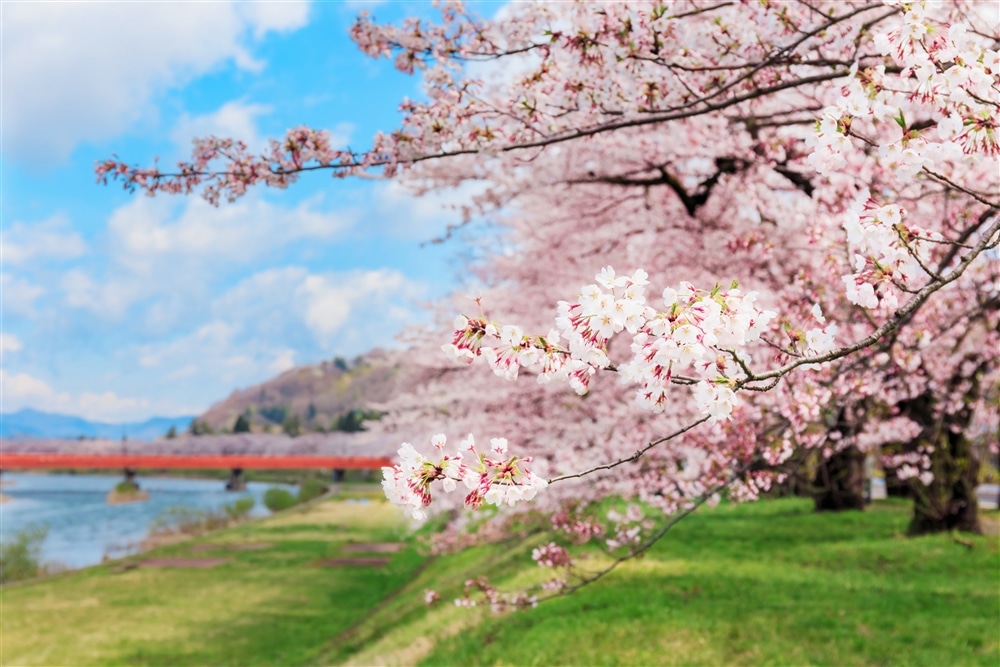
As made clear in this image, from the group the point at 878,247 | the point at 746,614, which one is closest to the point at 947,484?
the point at 746,614

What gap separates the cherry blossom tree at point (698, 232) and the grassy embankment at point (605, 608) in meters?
1.21

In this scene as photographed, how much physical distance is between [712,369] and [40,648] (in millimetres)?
13928

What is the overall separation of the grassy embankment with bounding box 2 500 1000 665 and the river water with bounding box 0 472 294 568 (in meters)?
7.87

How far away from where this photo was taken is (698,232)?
36.3 ft

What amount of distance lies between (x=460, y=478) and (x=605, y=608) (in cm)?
675

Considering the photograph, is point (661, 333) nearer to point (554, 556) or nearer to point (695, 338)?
point (695, 338)

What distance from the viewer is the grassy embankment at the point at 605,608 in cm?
736

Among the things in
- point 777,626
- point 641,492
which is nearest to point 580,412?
point 641,492

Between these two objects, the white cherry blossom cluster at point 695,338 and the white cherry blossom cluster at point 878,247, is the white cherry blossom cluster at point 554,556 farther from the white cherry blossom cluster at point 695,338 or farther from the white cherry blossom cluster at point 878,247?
the white cherry blossom cluster at point 695,338

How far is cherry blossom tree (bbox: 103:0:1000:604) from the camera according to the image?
2607 mm

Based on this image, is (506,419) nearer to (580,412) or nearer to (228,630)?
(580,412)

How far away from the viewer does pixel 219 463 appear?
50.9 meters

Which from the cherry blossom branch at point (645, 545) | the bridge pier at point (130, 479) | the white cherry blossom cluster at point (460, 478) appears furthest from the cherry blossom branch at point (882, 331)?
the bridge pier at point (130, 479)

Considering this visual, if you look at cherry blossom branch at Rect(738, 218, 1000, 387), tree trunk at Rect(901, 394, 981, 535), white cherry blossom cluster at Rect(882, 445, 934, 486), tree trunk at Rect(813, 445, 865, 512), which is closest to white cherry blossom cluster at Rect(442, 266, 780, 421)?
cherry blossom branch at Rect(738, 218, 1000, 387)
